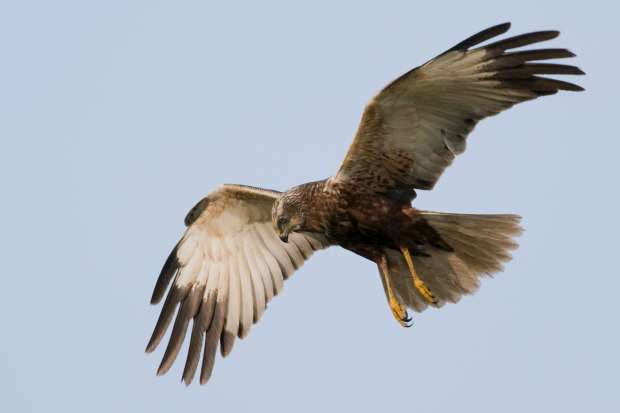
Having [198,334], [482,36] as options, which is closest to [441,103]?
[482,36]

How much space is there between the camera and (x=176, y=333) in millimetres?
11484

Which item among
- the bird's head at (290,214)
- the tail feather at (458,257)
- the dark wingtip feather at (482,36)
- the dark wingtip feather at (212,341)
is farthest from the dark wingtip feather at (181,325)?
the dark wingtip feather at (482,36)

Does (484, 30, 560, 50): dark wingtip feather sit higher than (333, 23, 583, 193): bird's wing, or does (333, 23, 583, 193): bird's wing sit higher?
(484, 30, 560, 50): dark wingtip feather

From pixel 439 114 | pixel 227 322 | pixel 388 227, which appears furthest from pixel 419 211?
pixel 227 322

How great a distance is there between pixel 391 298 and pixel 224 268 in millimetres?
2186

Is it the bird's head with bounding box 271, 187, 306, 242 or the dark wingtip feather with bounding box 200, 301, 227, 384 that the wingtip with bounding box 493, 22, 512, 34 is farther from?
the dark wingtip feather with bounding box 200, 301, 227, 384

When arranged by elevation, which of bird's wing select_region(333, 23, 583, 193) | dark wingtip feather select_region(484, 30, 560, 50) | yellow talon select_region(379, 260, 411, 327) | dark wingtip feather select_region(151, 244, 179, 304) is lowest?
yellow talon select_region(379, 260, 411, 327)

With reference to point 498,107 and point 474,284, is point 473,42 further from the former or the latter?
point 474,284

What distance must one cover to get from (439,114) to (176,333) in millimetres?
3835

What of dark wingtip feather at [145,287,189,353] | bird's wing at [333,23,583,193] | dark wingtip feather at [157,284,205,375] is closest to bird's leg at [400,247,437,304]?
bird's wing at [333,23,583,193]

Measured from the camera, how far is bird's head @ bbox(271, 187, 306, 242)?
1051 cm

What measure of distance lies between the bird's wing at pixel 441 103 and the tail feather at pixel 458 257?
0.52m

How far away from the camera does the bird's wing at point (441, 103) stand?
9.26m

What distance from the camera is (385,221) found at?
33.6 ft
